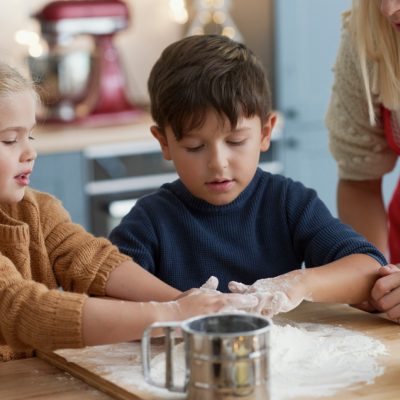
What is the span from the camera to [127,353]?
1.41 m

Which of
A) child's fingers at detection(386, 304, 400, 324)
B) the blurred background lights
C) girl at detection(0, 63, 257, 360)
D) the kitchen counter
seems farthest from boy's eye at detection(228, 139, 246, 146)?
the blurred background lights

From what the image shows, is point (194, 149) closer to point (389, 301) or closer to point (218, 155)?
point (218, 155)

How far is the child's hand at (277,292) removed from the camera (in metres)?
1.45

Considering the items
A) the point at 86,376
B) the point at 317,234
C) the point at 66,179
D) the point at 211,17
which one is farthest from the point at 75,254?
the point at 211,17

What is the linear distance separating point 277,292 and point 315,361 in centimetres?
18

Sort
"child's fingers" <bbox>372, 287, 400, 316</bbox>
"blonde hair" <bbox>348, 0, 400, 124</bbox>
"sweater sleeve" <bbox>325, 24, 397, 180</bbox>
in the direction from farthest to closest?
"sweater sleeve" <bbox>325, 24, 397, 180</bbox>
"blonde hair" <bbox>348, 0, 400, 124</bbox>
"child's fingers" <bbox>372, 287, 400, 316</bbox>

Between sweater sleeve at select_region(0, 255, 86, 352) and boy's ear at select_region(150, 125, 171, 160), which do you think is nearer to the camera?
sweater sleeve at select_region(0, 255, 86, 352)

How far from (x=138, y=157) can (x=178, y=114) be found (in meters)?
2.20

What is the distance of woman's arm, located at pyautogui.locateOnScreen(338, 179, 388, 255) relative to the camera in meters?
2.08

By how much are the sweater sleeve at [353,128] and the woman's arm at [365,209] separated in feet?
0.13

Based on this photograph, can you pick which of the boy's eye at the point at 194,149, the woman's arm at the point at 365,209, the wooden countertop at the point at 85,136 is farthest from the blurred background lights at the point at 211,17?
the boy's eye at the point at 194,149

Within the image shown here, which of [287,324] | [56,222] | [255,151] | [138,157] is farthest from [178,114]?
[138,157]

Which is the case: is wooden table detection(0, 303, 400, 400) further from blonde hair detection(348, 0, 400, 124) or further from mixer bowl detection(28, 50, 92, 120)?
mixer bowl detection(28, 50, 92, 120)

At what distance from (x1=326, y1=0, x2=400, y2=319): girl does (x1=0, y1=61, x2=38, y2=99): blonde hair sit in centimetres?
64
